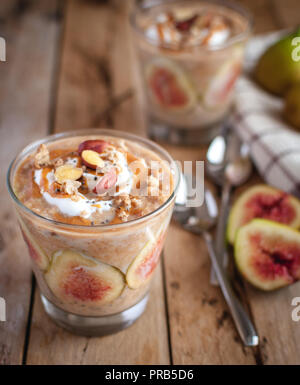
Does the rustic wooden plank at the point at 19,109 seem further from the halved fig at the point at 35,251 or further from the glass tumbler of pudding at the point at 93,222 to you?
the halved fig at the point at 35,251

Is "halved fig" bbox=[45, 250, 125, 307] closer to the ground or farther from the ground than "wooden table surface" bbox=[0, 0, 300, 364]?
farther from the ground

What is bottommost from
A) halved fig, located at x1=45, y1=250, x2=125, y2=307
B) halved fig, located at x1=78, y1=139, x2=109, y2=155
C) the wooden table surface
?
the wooden table surface

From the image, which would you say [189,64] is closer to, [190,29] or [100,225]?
[190,29]

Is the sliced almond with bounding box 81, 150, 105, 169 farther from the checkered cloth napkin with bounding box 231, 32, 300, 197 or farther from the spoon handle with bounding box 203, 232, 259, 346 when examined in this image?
the checkered cloth napkin with bounding box 231, 32, 300, 197

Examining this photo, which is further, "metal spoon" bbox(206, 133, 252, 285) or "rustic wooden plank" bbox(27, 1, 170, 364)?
"metal spoon" bbox(206, 133, 252, 285)

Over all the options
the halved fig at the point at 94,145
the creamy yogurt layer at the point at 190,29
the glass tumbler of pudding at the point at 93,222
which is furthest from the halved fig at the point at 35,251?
the creamy yogurt layer at the point at 190,29

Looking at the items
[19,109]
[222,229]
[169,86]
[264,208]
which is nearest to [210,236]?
[222,229]

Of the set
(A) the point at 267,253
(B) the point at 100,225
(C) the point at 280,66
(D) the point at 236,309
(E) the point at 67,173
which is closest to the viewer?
(B) the point at 100,225

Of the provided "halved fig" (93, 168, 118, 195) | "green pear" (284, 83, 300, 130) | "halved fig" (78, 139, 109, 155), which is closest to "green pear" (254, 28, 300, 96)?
"green pear" (284, 83, 300, 130)

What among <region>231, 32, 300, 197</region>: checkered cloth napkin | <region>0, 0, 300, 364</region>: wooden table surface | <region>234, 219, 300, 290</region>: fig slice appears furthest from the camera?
<region>231, 32, 300, 197</region>: checkered cloth napkin
